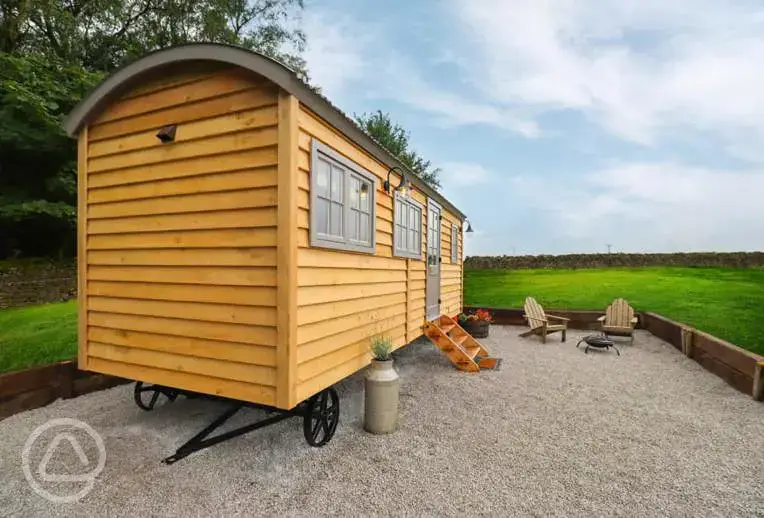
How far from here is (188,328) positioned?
3787 millimetres

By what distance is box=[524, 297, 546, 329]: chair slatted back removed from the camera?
9.62 m

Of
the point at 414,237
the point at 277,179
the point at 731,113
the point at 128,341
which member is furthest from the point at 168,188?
the point at 731,113

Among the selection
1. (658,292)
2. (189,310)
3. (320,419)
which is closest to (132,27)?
(189,310)

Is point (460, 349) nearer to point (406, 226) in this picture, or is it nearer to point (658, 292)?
point (406, 226)

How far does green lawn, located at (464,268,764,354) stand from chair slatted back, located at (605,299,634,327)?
1683 mm

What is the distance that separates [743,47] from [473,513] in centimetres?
1072

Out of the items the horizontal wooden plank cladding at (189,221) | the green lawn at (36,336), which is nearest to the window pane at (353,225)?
the horizontal wooden plank cladding at (189,221)

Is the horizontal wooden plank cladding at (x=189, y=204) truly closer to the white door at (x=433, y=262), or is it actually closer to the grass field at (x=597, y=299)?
the grass field at (x=597, y=299)

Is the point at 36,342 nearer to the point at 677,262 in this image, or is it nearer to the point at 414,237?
the point at 414,237

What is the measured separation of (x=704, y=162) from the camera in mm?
14578

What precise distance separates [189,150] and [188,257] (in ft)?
3.41

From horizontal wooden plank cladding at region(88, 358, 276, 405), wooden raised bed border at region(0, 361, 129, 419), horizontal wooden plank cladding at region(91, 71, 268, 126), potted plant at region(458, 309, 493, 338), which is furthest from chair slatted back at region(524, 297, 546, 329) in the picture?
wooden raised bed border at region(0, 361, 129, 419)

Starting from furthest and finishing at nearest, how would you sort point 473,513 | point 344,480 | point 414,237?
1. point 414,237
2. point 344,480
3. point 473,513

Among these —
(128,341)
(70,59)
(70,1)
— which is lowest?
(128,341)
